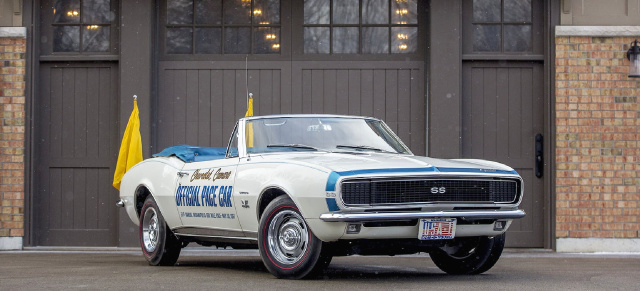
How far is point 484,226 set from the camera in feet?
24.2

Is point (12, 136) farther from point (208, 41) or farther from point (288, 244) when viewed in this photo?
point (288, 244)

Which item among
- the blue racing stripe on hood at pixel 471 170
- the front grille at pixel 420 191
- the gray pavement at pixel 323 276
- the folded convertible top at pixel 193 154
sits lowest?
the gray pavement at pixel 323 276

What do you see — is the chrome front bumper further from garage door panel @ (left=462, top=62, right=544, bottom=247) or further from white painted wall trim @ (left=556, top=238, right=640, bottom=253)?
garage door panel @ (left=462, top=62, right=544, bottom=247)

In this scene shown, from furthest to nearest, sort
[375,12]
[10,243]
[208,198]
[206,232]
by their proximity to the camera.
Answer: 1. [375,12]
2. [10,243]
3. [206,232]
4. [208,198]

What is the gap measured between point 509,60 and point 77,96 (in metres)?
5.99

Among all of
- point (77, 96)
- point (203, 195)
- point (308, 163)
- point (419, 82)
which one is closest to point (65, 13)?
point (77, 96)

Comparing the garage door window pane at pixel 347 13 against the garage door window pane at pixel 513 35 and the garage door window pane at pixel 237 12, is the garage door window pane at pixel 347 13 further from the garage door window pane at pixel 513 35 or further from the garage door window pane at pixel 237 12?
the garage door window pane at pixel 513 35

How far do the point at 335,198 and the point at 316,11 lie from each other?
6836 millimetres

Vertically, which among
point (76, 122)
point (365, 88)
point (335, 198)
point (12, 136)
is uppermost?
point (365, 88)

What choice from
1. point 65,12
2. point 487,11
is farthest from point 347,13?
point 65,12

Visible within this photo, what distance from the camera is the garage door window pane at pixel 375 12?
521 inches

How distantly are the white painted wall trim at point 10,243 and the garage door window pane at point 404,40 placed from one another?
5.71m

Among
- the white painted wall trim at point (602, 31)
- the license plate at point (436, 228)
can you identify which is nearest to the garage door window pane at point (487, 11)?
the white painted wall trim at point (602, 31)

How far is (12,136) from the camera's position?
12.9m
